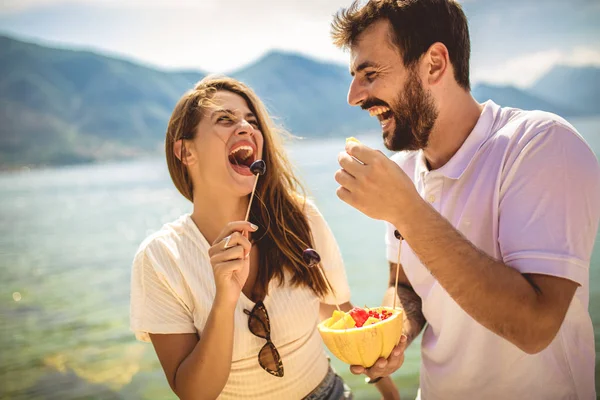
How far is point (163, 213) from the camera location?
40.5 meters

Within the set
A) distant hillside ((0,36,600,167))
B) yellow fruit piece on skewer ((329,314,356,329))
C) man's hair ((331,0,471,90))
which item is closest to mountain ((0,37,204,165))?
distant hillside ((0,36,600,167))

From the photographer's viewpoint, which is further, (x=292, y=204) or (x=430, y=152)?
(x=292, y=204)

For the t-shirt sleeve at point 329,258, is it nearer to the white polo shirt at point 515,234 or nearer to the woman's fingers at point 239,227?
the white polo shirt at point 515,234

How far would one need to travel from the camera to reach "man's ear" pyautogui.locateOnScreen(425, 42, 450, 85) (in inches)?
101

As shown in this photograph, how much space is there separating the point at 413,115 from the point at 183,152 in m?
1.60

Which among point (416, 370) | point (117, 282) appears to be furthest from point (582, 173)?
point (117, 282)

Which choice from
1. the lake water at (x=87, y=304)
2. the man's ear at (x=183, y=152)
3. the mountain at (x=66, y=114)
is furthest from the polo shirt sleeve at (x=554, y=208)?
the mountain at (x=66, y=114)

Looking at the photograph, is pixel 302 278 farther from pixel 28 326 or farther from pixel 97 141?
pixel 97 141

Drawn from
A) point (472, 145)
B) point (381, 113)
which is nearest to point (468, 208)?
point (472, 145)

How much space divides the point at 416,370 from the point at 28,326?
841 cm

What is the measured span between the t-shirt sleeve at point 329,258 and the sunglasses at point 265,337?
0.61 m

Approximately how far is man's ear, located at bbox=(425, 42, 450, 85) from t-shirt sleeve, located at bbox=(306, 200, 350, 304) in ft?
3.98

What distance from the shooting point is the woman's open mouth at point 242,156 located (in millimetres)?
3209

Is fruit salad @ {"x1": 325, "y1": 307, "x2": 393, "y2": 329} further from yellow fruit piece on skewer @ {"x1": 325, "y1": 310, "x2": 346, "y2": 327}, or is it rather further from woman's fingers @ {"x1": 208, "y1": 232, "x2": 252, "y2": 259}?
woman's fingers @ {"x1": 208, "y1": 232, "x2": 252, "y2": 259}
